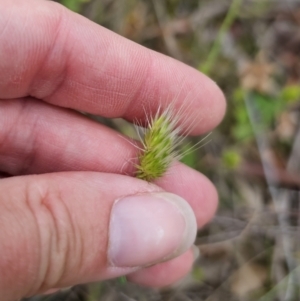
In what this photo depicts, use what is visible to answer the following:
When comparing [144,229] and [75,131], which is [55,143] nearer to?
[75,131]

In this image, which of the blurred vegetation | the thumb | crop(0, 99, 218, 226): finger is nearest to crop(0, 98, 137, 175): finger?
crop(0, 99, 218, 226): finger

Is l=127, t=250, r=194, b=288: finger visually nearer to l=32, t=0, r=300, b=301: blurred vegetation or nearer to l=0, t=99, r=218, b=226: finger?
l=32, t=0, r=300, b=301: blurred vegetation

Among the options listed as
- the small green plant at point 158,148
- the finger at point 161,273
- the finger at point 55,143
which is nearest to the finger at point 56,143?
the finger at point 55,143

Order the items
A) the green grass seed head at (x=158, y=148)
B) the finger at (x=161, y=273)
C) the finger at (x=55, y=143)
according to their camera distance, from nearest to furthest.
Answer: the green grass seed head at (x=158, y=148) → the finger at (x=55, y=143) → the finger at (x=161, y=273)

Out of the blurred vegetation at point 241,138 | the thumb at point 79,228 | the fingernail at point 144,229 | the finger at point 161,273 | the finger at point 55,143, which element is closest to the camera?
the thumb at point 79,228

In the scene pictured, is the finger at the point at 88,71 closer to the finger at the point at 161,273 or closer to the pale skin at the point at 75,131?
the pale skin at the point at 75,131

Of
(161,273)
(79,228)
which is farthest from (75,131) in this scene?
(161,273)

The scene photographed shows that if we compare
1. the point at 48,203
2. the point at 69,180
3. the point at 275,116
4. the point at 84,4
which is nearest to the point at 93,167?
the point at 69,180
